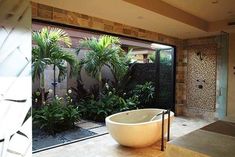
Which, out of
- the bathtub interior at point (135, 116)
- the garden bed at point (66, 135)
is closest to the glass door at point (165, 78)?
the bathtub interior at point (135, 116)

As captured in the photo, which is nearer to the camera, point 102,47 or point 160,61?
point 102,47

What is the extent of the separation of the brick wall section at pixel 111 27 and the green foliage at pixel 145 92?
35.4 inches

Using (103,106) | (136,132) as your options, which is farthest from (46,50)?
(136,132)

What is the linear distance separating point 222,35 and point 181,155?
15.8 ft

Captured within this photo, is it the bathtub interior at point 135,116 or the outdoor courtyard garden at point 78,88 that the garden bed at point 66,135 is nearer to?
the outdoor courtyard garden at point 78,88

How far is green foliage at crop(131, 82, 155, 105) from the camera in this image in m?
7.09

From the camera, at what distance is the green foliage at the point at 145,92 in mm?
7090

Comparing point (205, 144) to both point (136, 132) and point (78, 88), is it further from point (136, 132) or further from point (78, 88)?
point (78, 88)

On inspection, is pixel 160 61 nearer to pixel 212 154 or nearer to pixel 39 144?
pixel 39 144

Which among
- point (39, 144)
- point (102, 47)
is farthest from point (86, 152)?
point (102, 47)

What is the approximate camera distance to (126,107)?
256 inches

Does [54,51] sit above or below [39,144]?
above

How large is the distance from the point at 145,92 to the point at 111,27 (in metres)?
3.24

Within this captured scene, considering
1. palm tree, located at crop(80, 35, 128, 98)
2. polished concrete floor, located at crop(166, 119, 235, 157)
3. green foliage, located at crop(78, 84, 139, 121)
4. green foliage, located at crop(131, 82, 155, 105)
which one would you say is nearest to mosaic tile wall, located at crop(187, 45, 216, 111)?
green foliage, located at crop(131, 82, 155, 105)
